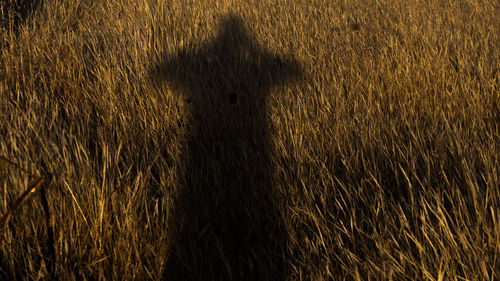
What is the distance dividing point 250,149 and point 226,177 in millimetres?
169

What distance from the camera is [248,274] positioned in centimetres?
125

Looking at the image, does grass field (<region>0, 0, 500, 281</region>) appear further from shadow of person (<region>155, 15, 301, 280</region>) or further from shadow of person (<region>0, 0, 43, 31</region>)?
shadow of person (<region>0, 0, 43, 31</region>)

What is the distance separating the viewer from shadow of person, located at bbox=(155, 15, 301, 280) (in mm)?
1289

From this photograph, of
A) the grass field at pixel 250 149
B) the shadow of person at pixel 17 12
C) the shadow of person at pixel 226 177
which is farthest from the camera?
the shadow of person at pixel 17 12

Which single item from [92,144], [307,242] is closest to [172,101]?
[92,144]

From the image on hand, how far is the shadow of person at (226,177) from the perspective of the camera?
4.23 ft

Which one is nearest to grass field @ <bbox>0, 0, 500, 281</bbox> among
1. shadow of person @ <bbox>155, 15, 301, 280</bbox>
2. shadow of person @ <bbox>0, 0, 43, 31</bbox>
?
shadow of person @ <bbox>155, 15, 301, 280</bbox>

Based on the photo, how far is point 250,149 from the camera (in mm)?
1727

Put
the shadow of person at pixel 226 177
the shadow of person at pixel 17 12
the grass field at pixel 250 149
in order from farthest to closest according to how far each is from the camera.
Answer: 1. the shadow of person at pixel 17 12
2. the shadow of person at pixel 226 177
3. the grass field at pixel 250 149

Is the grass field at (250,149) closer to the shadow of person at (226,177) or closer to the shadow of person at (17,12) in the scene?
the shadow of person at (226,177)

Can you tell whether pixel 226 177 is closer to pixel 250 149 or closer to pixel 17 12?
pixel 250 149

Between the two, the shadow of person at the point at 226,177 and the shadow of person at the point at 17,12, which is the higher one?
the shadow of person at the point at 17,12

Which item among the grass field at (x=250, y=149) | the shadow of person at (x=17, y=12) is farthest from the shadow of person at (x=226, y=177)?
the shadow of person at (x=17, y=12)

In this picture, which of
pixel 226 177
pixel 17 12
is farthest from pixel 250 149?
pixel 17 12
